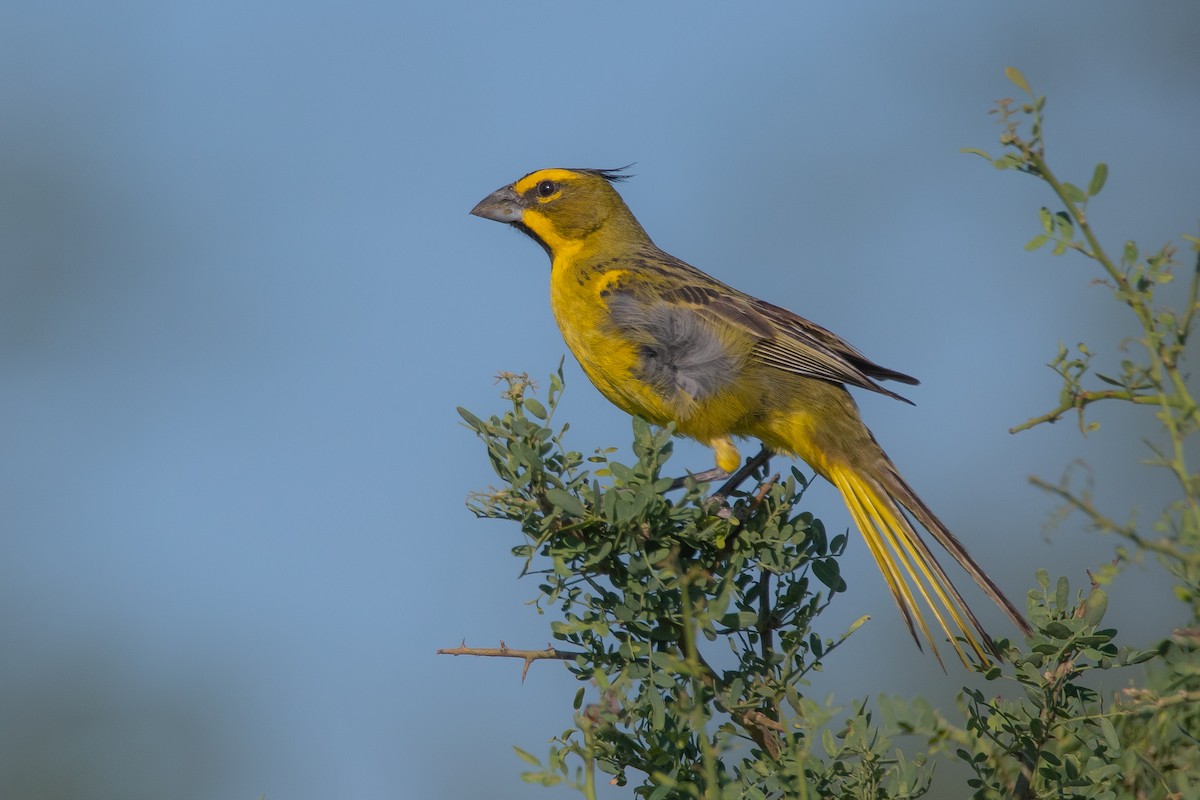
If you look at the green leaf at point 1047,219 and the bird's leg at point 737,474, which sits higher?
the bird's leg at point 737,474

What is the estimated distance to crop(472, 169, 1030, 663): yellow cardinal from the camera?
3943 mm

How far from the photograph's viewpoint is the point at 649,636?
2488 millimetres

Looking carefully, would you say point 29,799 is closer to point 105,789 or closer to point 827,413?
point 105,789

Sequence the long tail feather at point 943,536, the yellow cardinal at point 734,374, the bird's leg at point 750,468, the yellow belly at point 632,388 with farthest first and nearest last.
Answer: the bird's leg at point 750,468 < the yellow belly at point 632,388 < the yellow cardinal at point 734,374 < the long tail feather at point 943,536

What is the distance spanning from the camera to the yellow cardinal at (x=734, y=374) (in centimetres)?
394

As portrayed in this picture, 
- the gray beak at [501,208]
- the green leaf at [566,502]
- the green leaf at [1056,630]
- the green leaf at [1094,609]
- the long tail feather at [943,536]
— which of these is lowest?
the green leaf at [1056,630]

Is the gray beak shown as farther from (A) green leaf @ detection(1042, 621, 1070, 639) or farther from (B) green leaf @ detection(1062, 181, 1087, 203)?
(B) green leaf @ detection(1062, 181, 1087, 203)

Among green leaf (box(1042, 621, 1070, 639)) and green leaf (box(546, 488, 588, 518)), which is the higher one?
green leaf (box(546, 488, 588, 518))

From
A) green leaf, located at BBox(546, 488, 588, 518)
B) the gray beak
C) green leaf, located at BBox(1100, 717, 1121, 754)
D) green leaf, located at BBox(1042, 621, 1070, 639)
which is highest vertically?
the gray beak

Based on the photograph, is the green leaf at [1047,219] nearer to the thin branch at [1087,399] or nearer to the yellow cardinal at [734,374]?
the thin branch at [1087,399]

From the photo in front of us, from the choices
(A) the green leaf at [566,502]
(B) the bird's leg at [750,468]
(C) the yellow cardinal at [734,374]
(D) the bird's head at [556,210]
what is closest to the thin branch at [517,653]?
(A) the green leaf at [566,502]

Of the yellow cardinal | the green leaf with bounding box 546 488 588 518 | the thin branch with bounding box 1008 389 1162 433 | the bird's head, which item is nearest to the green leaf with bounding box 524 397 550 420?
the green leaf with bounding box 546 488 588 518

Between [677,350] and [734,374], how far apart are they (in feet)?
0.68

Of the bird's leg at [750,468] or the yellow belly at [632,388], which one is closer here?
the yellow belly at [632,388]
